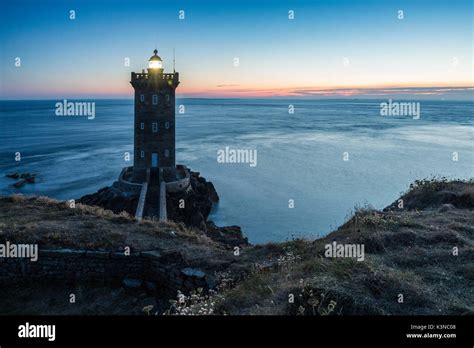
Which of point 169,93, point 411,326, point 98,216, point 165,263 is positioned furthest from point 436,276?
point 169,93

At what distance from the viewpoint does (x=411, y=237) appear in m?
8.40

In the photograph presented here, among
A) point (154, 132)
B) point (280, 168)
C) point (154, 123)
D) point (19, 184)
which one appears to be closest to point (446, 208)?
point (154, 123)

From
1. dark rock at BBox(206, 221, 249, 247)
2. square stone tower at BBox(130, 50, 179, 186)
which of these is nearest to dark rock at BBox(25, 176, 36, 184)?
square stone tower at BBox(130, 50, 179, 186)

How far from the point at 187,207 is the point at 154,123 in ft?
24.9

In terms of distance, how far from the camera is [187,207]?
25.6 meters

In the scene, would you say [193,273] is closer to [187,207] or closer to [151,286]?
[151,286]

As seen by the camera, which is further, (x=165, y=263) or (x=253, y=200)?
(x=253, y=200)

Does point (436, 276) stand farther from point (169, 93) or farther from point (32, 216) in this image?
point (169, 93)

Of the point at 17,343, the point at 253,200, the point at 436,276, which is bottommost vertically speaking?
the point at 253,200

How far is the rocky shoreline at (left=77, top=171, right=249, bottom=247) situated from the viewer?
2202 cm

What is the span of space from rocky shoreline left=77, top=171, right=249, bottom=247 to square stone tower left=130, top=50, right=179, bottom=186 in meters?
2.32

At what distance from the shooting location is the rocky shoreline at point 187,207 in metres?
22.0

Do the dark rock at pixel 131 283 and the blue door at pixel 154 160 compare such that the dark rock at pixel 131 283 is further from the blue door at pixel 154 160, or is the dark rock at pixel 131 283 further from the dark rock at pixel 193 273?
the blue door at pixel 154 160

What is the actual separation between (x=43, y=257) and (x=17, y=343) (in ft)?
22.0
